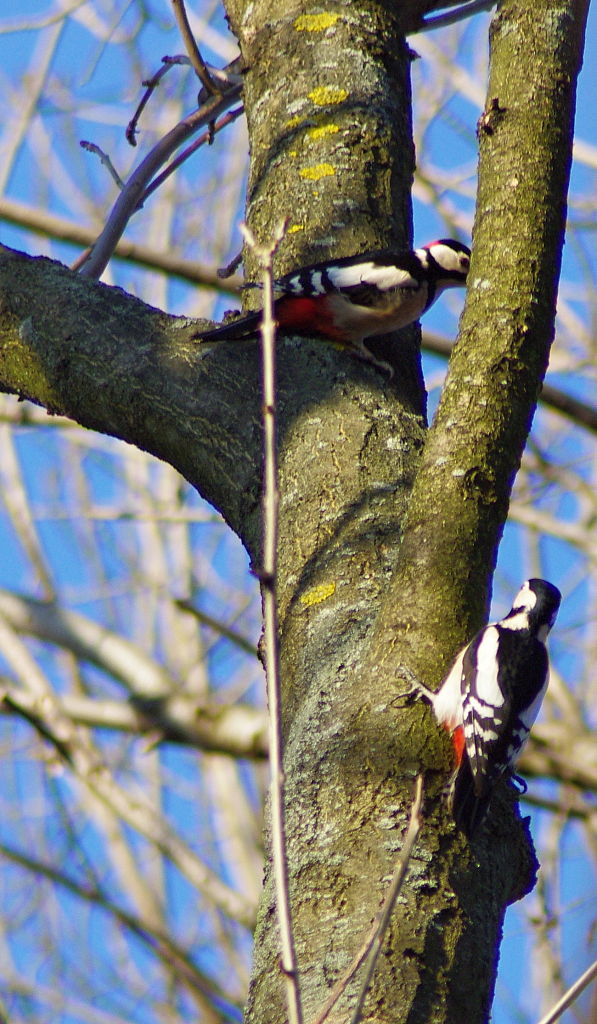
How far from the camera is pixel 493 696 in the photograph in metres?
2.68

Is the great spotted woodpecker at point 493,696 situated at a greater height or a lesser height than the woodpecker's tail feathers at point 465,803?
greater

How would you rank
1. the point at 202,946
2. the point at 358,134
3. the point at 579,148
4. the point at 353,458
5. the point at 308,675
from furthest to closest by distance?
the point at 579,148 → the point at 202,946 → the point at 358,134 → the point at 353,458 → the point at 308,675

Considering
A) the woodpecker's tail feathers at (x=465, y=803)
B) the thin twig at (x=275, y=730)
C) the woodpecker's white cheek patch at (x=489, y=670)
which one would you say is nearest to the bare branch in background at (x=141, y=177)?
the woodpecker's white cheek patch at (x=489, y=670)

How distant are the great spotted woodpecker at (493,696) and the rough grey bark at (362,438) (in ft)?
0.14

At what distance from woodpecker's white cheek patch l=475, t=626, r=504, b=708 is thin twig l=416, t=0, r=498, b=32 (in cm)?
186

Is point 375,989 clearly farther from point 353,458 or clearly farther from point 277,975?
point 353,458

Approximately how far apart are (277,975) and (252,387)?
123 cm

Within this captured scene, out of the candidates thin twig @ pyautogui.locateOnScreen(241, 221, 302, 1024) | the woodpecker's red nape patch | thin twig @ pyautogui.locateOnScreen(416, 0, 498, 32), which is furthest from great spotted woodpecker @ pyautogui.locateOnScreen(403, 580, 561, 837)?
thin twig @ pyautogui.locateOnScreen(416, 0, 498, 32)

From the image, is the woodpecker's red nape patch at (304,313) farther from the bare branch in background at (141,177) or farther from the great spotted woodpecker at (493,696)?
the great spotted woodpecker at (493,696)

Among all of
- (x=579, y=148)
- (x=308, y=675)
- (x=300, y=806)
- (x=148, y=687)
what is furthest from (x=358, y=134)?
(x=579, y=148)

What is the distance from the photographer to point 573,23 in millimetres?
2494

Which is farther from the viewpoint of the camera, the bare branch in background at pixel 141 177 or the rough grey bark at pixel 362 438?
the bare branch in background at pixel 141 177

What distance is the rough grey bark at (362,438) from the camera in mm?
1713

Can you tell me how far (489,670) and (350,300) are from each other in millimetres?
1068
